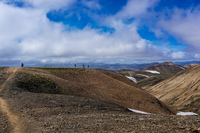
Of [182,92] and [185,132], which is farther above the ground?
[185,132]

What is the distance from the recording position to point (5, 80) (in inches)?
1230

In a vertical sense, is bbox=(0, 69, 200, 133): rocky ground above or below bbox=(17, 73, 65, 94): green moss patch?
below

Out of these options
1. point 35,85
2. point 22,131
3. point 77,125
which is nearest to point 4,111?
point 22,131

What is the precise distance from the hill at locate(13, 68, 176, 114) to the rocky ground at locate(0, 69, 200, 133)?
372 inches

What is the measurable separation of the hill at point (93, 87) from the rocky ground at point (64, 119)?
9461mm

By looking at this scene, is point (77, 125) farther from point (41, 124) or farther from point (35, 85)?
point (35, 85)

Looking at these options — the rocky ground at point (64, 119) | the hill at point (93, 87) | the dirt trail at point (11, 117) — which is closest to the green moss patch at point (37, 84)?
the hill at point (93, 87)

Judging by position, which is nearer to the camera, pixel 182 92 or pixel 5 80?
pixel 5 80

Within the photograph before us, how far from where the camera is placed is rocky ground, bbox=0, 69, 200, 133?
11953 mm

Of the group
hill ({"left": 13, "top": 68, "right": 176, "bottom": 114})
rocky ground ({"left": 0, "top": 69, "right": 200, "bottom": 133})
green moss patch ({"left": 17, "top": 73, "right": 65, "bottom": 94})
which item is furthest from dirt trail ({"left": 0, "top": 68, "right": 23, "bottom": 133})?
hill ({"left": 13, "top": 68, "right": 176, "bottom": 114})

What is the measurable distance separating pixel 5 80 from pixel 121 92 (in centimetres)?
2981

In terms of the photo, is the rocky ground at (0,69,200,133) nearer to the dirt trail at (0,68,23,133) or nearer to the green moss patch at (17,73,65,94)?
the dirt trail at (0,68,23,133)

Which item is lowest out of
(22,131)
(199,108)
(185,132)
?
(199,108)

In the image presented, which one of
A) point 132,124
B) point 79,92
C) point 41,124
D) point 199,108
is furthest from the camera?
point 199,108
